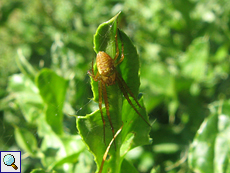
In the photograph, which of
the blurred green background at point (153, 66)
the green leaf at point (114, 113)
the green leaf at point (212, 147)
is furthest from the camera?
the blurred green background at point (153, 66)

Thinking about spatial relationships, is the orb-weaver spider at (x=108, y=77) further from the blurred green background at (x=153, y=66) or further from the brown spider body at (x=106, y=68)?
the blurred green background at (x=153, y=66)

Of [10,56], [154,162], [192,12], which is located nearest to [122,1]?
[192,12]

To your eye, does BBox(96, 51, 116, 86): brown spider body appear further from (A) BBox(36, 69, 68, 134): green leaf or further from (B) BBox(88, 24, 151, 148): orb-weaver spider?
(A) BBox(36, 69, 68, 134): green leaf

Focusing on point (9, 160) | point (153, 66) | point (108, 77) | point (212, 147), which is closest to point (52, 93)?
point (9, 160)

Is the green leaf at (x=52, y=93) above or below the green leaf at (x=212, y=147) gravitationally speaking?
above

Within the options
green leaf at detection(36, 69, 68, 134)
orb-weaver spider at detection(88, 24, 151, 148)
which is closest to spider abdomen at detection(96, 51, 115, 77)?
orb-weaver spider at detection(88, 24, 151, 148)

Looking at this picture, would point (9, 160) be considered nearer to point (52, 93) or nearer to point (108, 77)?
point (52, 93)

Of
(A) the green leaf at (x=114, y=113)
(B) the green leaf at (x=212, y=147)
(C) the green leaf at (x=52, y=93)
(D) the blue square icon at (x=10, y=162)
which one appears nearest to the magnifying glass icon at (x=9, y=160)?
(D) the blue square icon at (x=10, y=162)

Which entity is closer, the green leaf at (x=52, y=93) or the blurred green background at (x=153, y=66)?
the green leaf at (x=52, y=93)
